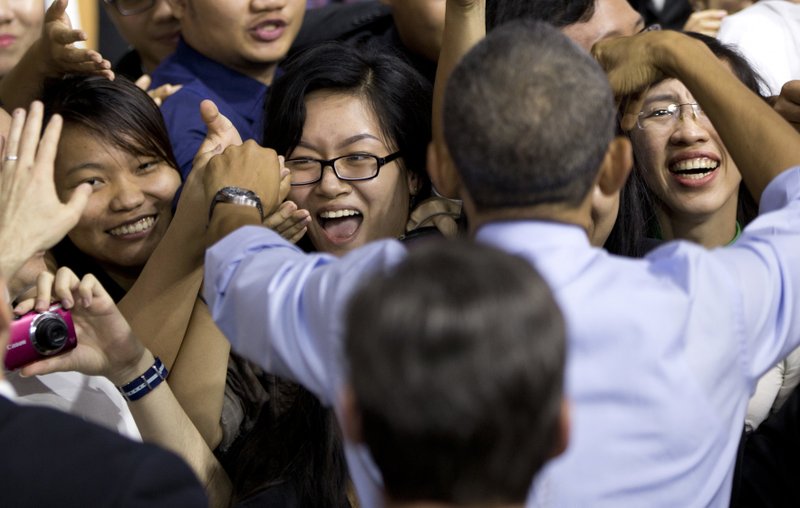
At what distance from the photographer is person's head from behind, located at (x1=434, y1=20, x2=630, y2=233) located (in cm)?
124

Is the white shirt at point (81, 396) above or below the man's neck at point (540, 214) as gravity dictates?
below

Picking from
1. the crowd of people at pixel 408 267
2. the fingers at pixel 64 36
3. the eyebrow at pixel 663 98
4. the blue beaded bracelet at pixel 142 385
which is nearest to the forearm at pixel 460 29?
the crowd of people at pixel 408 267

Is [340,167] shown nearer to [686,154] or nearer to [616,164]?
[686,154]

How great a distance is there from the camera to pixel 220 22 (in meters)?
2.77

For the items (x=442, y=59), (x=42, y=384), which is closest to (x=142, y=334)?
(x=42, y=384)

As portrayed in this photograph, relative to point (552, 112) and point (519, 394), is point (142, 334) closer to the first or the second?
point (552, 112)

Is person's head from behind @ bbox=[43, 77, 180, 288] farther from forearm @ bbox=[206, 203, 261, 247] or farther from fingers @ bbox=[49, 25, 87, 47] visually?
forearm @ bbox=[206, 203, 261, 247]

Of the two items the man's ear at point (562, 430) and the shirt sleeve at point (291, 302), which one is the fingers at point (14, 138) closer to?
the shirt sleeve at point (291, 302)

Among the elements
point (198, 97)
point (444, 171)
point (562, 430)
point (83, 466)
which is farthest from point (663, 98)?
point (83, 466)

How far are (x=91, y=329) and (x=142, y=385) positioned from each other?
12 centimetres

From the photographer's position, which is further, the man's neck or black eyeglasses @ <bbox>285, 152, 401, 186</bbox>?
black eyeglasses @ <bbox>285, 152, 401, 186</bbox>

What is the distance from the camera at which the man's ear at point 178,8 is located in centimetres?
286

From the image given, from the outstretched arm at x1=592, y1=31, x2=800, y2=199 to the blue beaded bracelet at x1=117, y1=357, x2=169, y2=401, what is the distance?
2.76ft

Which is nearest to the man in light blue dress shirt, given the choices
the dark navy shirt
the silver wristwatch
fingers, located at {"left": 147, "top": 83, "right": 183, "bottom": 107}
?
the silver wristwatch
